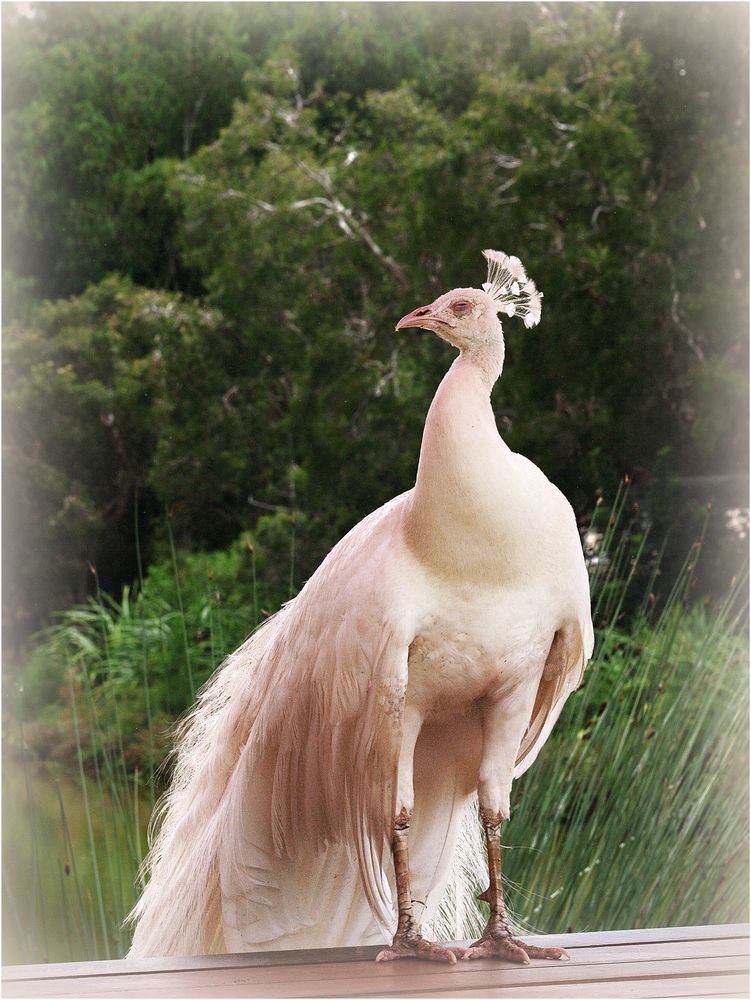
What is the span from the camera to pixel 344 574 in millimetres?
1133

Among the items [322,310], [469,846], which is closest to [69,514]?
[322,310]

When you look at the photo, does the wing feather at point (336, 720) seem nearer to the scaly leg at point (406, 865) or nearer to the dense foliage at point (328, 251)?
the scaly leg at point (406, 865)

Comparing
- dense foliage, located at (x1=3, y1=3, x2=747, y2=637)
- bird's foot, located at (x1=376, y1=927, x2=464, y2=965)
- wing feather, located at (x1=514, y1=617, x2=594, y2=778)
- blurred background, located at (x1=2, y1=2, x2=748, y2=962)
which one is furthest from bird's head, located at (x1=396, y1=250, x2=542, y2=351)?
dense foliage, located at (x1=3, y1=3, x2=747, y2=637)

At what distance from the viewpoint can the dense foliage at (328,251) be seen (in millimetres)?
4242

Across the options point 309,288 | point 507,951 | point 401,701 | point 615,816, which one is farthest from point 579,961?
point 309,288

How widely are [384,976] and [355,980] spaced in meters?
0.03

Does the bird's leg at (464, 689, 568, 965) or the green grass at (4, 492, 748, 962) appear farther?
the green grass at (4, 492, 748, 962)

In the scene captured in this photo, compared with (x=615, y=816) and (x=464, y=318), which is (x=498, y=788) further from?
(x=615, y=816)

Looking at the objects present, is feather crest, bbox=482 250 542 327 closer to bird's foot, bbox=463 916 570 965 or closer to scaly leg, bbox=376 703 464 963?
scaly leg, bbox=376 703 464 963

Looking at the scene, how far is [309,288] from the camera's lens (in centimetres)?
454

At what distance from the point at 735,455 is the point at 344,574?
342 cm

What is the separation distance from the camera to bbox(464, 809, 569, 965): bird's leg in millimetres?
1113

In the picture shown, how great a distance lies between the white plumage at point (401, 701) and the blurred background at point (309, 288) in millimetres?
2652

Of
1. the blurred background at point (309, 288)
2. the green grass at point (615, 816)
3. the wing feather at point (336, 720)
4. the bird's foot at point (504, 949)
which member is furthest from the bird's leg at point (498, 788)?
the blurred background at point (309, 288)
